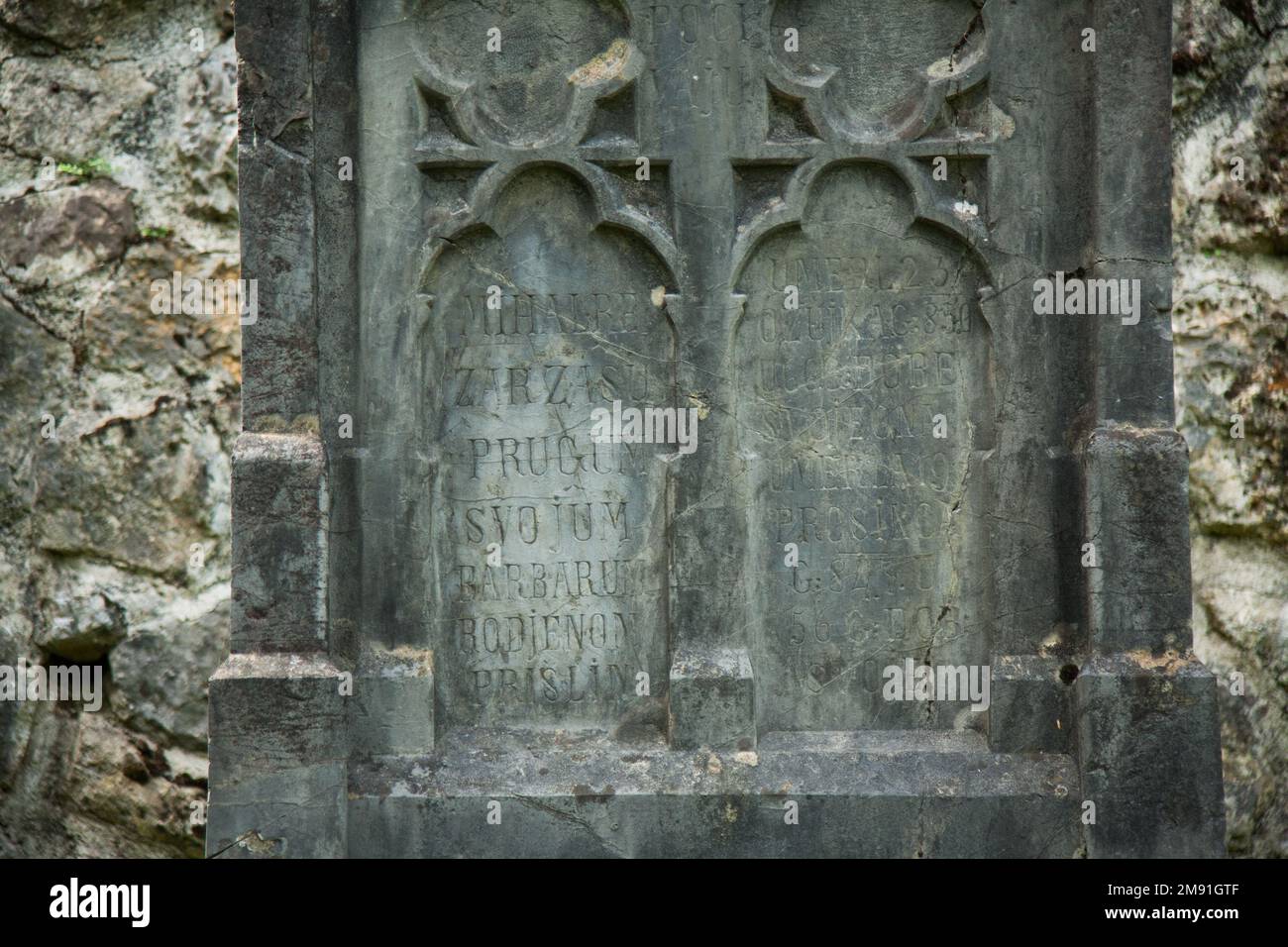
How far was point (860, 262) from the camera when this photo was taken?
174 inches

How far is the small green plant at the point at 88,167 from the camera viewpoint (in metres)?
5.22

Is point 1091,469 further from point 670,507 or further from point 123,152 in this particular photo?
point 123,152

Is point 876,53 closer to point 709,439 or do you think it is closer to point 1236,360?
point 709,439

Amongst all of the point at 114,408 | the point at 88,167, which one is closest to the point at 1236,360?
the point at 114,408

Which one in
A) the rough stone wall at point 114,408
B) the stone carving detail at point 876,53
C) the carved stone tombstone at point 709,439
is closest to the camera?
the carved stone tombstone at point 709,439

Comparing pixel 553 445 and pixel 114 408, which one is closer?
pixel 553 445

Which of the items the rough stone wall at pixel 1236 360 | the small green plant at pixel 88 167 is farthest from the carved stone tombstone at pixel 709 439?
the small green plant at pixel 88 167

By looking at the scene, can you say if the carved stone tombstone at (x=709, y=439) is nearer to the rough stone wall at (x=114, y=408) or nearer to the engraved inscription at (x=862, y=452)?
the engraved inscription at (x=862, y=452)

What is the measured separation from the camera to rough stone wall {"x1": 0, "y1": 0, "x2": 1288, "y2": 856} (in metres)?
5.19

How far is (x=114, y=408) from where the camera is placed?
204 inches

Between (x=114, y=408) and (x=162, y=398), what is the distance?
197 millimetres

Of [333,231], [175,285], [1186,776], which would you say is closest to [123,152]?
[175,285]

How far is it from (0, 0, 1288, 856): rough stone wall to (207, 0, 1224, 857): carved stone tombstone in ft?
3.78

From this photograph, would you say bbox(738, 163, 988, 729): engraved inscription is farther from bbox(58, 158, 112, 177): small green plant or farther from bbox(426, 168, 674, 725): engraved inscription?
bbox(58, 158, 112, 177): small green plant
